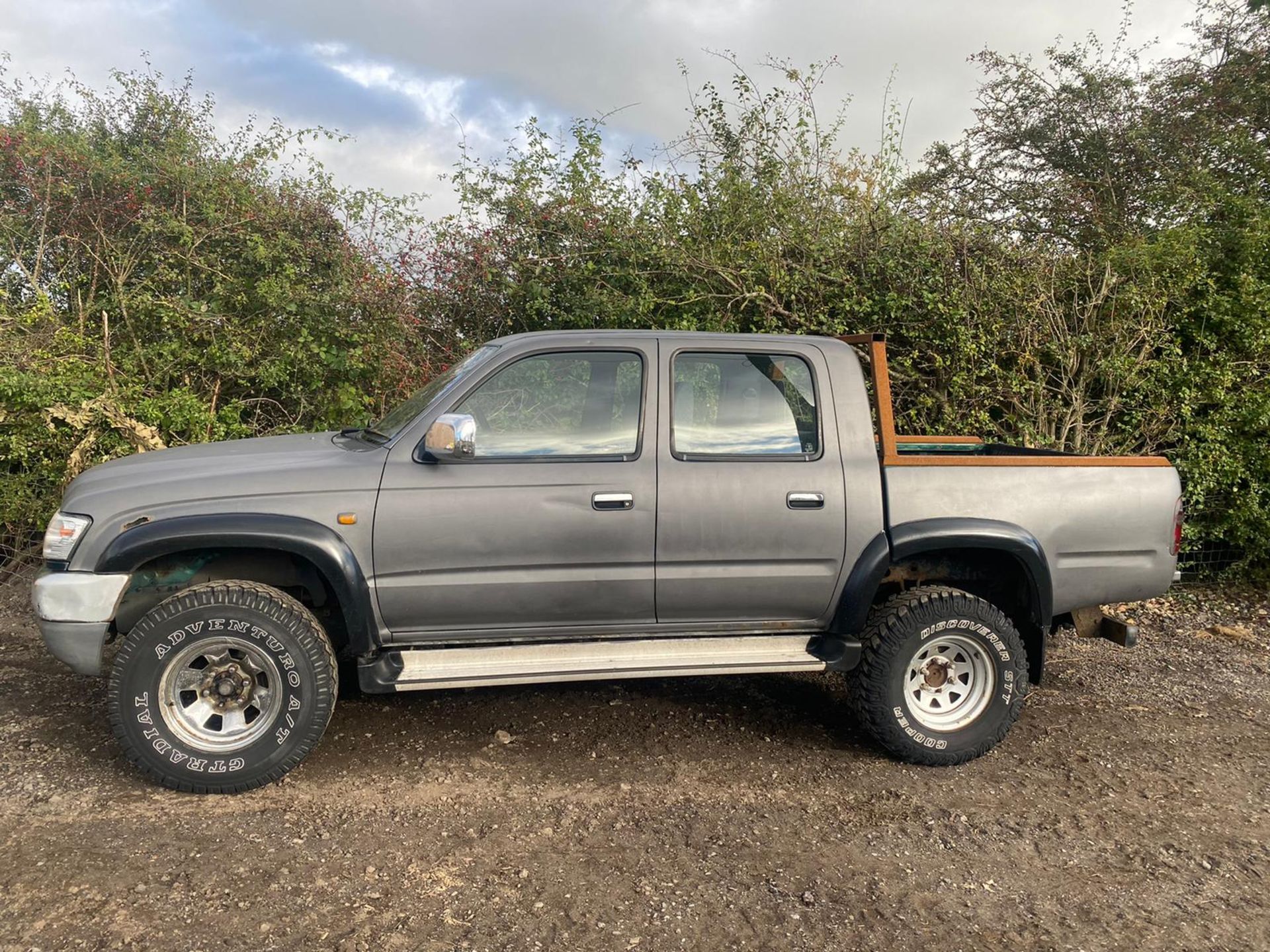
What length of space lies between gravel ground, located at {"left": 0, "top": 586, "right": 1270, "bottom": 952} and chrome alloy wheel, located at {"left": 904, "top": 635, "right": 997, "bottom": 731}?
23 centimetres

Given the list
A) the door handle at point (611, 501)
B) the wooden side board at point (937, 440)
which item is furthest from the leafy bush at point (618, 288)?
the door handle at point (611, 501)

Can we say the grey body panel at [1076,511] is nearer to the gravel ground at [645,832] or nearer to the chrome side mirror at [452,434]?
the gravel ground at [645,832]

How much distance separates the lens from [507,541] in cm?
342

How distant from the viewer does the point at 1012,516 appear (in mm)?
3684

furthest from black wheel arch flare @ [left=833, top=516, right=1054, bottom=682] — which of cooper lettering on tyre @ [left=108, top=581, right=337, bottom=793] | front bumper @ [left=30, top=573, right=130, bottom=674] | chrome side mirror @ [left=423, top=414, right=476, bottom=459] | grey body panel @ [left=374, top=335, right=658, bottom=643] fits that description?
front bumper @ [left=30, top=573, right=130, bottom=674]

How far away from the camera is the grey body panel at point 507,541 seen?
3379 millimetres

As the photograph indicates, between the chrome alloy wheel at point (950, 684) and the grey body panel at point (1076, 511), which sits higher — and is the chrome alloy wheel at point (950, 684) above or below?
below

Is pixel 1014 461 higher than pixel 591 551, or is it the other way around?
pixel 1014 461

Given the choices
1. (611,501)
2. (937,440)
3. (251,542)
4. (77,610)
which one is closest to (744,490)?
(611,501)

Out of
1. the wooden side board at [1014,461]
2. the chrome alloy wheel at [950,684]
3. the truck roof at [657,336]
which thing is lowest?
the chrome alloy wheel at [950,684]

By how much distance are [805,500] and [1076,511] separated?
49.4 inches

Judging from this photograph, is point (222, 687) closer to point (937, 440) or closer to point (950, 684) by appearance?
point (950, 684)

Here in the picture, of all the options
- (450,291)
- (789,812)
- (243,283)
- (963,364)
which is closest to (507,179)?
(450,291)

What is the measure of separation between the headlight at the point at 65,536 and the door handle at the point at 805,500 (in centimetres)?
282
